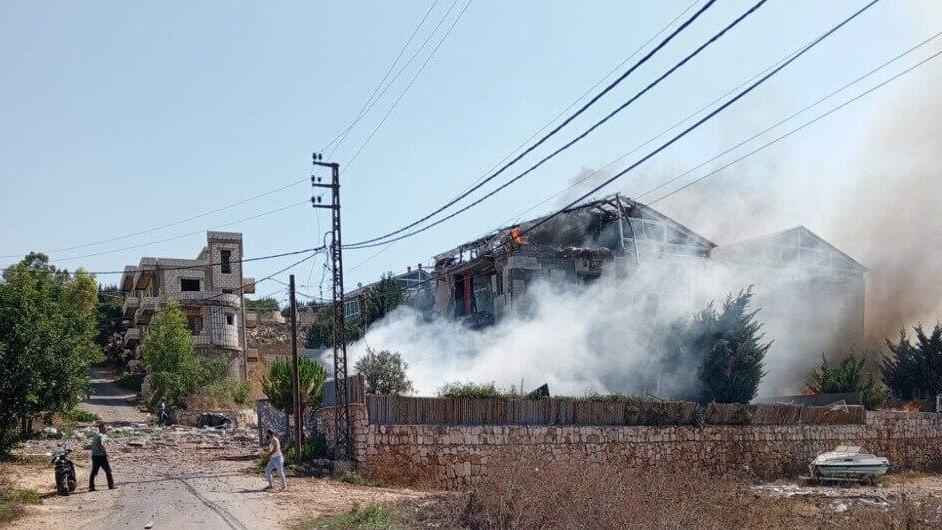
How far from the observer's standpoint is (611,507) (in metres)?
14.7

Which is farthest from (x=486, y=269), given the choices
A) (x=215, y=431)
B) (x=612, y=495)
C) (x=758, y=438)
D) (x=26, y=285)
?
(x=612, y=495)

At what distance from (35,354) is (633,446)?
17.8m

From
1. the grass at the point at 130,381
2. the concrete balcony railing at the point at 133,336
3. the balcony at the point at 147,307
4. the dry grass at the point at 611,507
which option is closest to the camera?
the dry grass at the point at 611,507

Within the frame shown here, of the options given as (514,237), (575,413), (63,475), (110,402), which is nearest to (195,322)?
(110,402)

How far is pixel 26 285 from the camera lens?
2656 centimetres

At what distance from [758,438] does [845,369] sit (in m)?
14.3

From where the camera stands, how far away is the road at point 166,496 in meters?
15.9

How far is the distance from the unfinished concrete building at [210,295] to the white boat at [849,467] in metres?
38.8

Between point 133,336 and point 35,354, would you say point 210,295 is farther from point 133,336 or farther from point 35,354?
point 35,354

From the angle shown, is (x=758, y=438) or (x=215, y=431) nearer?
(x=758, y=438)

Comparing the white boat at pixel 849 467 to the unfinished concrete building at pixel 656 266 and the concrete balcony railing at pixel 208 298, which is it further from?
the concrete balcony railing at pixel 208 298

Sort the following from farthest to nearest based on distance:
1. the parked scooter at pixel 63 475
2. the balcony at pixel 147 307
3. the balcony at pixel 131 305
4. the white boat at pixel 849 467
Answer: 1. the balcony at pixel 131 305
2. the balcony at pixel 147 307
3. the white boat at pixel 849 467
4. the parked scooter at pixel 63 475

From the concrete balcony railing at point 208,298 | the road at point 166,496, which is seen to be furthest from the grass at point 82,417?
the concrete balcony railing at point 208,298

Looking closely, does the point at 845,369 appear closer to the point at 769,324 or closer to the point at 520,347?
the point at 769,324
